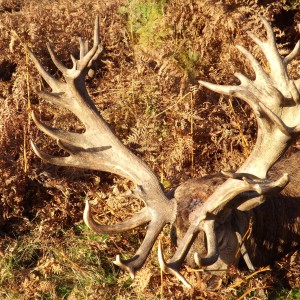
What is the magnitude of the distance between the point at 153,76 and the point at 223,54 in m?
0.87

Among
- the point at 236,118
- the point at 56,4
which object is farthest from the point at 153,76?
the point at 56,4

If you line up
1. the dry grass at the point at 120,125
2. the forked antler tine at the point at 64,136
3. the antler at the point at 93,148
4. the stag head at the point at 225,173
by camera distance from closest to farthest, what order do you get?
the stag head at the point at 225,173 < the antler at the point at 93,148 < the forked antler tine at the point at 64,136 < the dry grass at the point at 120,125

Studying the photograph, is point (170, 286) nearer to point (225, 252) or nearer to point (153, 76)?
point (225, 252)

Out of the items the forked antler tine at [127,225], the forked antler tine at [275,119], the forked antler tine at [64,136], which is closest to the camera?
the forked antler tine at [275,119]

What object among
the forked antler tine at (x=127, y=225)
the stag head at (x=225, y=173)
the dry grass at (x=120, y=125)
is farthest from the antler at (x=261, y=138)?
the dry grass at (x=120, y=125)

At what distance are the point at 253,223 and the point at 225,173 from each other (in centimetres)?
101

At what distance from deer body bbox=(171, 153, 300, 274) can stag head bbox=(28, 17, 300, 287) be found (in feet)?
0.39

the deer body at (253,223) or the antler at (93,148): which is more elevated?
the antler at (93,148)

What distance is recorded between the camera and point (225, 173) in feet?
14.8

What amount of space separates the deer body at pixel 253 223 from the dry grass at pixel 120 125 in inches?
6.2

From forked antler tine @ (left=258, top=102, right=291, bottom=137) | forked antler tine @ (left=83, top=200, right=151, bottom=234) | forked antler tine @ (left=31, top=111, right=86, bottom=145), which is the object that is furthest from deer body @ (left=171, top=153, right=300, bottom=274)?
forked antler tine @ (left=31, top=111, right=86, bottom=145)

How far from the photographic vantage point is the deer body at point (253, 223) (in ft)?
16.5

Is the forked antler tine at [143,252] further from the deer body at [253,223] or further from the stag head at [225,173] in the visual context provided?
the deer body at [253,223]

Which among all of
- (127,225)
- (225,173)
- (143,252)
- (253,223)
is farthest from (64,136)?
(253,223)
